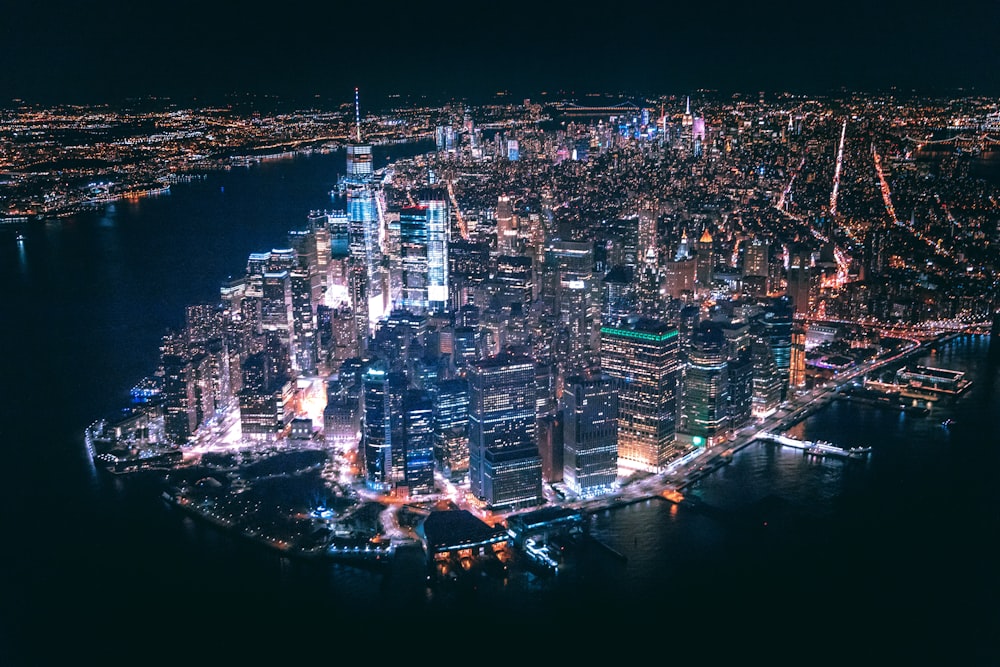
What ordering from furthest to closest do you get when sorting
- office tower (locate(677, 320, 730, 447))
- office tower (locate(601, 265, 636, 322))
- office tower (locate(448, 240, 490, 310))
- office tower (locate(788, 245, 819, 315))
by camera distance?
1. office tower (locate(448, 240, 490, 310))
2. office tower (locate(788, 245, 819, 315))
3. office tower (locate(601, 265, 636, 322))
4. office tower (locate(677, 320, 730, 447))

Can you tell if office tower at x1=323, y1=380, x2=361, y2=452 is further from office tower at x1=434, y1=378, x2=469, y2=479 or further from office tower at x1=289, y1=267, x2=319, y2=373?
office tower at x1=289, y1=267, x2=319, y2=373

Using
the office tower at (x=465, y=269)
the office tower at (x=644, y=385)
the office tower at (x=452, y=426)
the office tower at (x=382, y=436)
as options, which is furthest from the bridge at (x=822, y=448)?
the office tower at (x=465, y=269)

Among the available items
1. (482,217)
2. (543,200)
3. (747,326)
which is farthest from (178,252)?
(747,326)

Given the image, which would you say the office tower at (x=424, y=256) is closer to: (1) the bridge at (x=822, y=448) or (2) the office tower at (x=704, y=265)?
(2) the office tower at (x=704, y=265)

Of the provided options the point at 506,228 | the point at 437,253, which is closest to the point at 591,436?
the point at 437,253

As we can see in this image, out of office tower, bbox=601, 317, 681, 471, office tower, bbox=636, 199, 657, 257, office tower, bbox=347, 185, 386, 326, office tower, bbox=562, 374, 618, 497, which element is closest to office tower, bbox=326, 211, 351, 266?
office tower, bbox=347, 185, 386, 326
